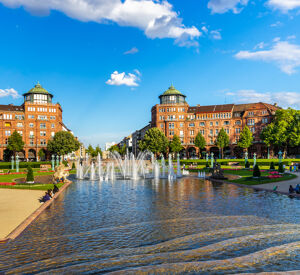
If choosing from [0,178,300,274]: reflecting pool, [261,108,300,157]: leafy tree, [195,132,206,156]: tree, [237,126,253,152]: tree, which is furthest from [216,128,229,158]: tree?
[0,178,300,274]: reflecting pool

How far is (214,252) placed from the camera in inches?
435

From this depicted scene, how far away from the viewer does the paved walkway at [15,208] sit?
48.6ft

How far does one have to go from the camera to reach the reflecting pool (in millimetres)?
9836

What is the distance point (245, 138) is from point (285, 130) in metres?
13.4

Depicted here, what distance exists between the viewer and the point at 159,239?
41.4ft

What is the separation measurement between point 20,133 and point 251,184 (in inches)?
3525

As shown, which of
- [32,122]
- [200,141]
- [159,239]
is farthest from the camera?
[32,122]

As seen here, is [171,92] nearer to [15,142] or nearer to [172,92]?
[172,92]

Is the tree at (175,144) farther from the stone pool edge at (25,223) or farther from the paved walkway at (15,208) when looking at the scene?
the stone pool edge at (25,223)

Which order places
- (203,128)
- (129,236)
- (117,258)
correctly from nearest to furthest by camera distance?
1. (117,258)
2. (129,236)
3. (203,128)


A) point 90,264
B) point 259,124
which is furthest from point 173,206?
point 259,124

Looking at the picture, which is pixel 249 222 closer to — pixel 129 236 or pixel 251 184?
pixel 129 236

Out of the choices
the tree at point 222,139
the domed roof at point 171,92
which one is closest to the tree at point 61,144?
the domed roof at point 171,92

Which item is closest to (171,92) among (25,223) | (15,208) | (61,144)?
(61,144)
